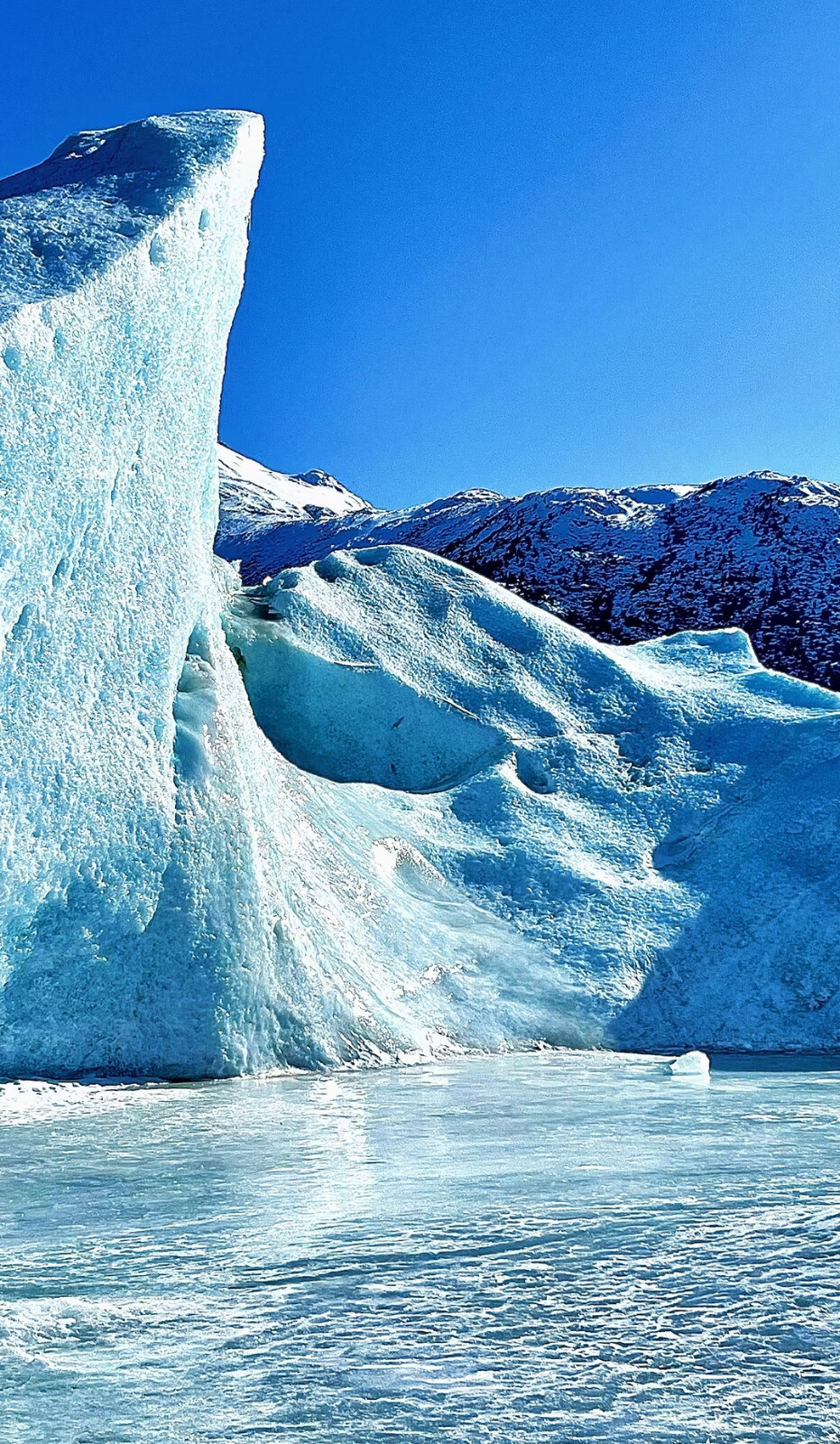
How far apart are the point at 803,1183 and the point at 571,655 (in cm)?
856

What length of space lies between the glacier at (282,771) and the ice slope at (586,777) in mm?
32

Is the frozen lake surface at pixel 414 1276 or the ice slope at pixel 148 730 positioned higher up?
the ice slope at pixel 148 730

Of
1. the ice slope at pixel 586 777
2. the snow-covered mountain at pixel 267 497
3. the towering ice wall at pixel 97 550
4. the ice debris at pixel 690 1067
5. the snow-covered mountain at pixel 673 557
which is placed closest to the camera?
the towering ice wall at pixel 97 550

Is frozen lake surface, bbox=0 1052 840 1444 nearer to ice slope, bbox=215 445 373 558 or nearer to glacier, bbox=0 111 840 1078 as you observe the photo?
glacier, bbox=0 111 840 1078

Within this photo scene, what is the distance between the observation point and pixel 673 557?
46.8 meters

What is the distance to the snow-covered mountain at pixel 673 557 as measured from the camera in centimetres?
4003

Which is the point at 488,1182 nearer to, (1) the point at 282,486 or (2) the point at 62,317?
(2) the point at 62,317

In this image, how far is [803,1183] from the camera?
393 cm

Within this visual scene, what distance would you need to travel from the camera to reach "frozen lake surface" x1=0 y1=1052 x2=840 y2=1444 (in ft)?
A: 6.95

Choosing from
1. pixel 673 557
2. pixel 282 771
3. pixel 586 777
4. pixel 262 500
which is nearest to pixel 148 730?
pixel 282 771

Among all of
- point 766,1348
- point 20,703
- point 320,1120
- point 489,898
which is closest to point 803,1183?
point 766,1348

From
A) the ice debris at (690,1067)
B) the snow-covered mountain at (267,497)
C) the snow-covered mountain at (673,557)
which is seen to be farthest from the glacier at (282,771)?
the snow-covered mountain at (267,497)

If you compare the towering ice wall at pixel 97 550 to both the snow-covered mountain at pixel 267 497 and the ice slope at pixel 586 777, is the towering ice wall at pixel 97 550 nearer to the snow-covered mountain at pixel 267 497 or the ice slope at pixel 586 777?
the ice slope at pixel 586 777

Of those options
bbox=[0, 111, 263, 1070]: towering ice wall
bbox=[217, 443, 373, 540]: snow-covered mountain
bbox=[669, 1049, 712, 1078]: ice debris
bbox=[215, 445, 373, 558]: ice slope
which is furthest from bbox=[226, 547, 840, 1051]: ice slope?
bbox=[217, 443, 373, 540]: snow-covered mountain
